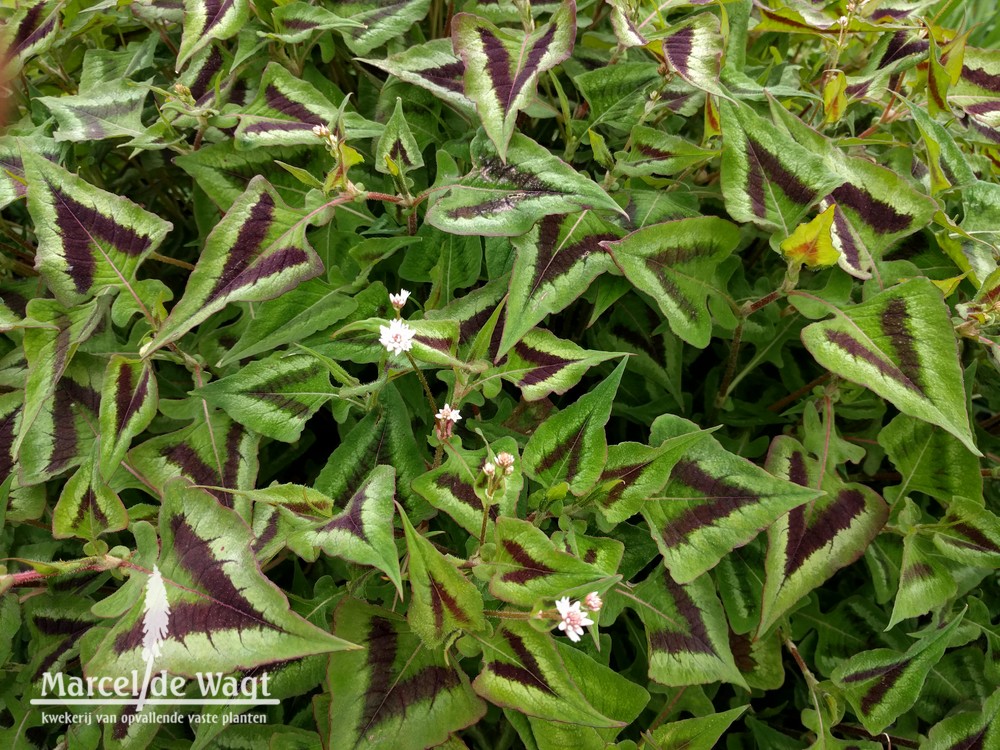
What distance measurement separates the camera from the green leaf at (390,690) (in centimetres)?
72

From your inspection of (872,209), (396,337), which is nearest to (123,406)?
(396,337)

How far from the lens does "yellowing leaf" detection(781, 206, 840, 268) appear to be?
77 centimetres

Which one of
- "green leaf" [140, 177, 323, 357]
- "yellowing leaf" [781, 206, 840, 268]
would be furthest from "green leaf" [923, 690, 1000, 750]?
"green leaf" [140, 177, 323, 357]

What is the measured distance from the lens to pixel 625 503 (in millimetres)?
792

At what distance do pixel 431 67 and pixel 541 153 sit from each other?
240mm

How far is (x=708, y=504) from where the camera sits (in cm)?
81

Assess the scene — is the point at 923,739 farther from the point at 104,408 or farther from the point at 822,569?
the point at 104,408

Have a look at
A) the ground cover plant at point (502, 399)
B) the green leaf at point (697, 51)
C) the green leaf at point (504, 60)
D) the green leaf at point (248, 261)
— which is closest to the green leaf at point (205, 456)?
the ground cover plant at point (502, 399)

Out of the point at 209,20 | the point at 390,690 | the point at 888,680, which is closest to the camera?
the point at 390,690

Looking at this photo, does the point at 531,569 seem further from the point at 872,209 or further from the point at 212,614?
the point at 872,209

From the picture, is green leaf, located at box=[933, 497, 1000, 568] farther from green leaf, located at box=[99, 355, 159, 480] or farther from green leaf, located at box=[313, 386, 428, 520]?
green leaf, located at box=[99, 355, 159, 480]

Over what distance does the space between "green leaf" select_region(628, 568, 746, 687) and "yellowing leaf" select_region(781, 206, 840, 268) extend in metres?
0.39

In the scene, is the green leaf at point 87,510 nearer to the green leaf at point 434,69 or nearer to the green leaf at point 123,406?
the green leaf at point 123,406

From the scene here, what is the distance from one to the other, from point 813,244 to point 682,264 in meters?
0.15
